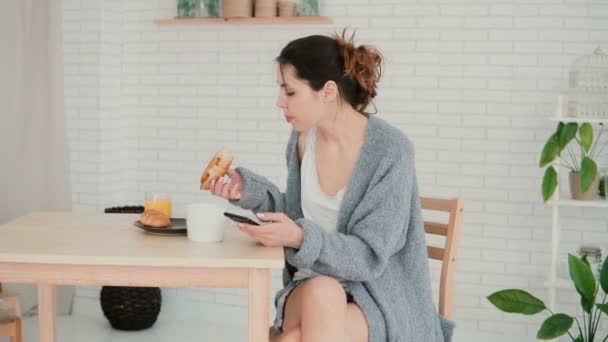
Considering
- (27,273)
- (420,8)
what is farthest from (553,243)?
(27,273)

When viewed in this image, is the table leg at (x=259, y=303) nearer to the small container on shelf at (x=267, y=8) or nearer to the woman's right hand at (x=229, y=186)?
the woman's right hand at (x=229, y=186)

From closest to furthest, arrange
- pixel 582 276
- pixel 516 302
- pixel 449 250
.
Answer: pixel 449 250 → pixel 582 276 → pixel 516 302

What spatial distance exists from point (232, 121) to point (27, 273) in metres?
2.58

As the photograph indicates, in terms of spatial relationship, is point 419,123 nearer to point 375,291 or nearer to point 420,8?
point 420,8

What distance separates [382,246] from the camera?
2.11m

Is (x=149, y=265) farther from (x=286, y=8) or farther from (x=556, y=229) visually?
(x=286, y=8)

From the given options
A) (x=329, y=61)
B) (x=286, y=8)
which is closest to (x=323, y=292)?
(x=329, y=61)

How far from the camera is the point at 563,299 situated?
4020mm

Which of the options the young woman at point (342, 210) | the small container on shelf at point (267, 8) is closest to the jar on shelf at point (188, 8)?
the small container on shelf at point (267, 8)

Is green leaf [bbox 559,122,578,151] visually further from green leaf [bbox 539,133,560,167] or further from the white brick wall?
Answer: the white brick wall

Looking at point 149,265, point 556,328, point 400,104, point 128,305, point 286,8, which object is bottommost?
point 128,305

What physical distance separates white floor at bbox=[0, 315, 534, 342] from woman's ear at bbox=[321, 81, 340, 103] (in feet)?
6.96

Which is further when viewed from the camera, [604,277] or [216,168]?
[604,277]

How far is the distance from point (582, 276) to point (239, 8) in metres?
2.19
